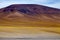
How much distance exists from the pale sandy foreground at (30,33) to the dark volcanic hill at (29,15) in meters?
0.04

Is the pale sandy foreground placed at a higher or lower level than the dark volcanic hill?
lower

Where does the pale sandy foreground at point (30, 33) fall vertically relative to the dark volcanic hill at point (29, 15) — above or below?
below

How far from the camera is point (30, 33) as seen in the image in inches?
35.0

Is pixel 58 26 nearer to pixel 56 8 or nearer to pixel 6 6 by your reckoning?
→ pixel 56 8

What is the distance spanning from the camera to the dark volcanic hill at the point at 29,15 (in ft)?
2.95

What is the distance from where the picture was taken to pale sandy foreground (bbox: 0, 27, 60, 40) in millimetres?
883

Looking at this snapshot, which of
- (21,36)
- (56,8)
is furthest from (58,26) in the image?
(21,36)

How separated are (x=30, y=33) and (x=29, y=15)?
0.12 m

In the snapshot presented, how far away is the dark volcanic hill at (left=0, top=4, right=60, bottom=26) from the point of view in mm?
900

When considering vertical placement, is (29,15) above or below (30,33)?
above

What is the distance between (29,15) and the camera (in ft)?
3.01

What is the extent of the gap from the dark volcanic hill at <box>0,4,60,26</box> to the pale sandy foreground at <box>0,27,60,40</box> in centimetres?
4

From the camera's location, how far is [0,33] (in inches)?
34.9

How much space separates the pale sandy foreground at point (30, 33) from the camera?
883mm
